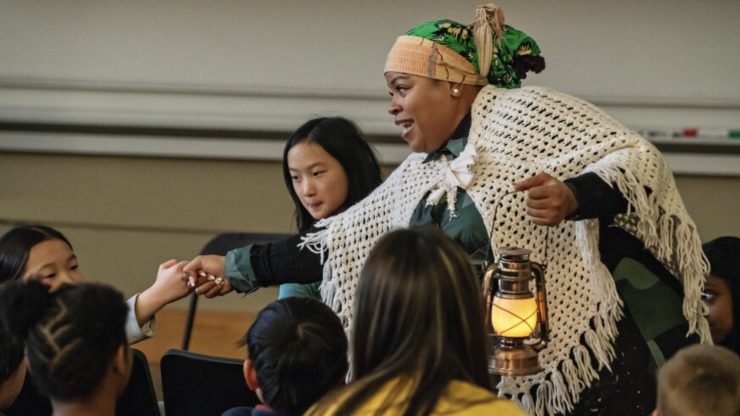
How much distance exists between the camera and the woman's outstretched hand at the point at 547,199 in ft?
5.40

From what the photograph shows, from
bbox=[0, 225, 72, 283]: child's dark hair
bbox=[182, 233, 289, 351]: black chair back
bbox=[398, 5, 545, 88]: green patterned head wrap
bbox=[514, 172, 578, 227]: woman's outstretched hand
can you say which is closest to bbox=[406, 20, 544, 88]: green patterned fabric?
bbox=[398, 5, 545, 88]: green patterned head wrap

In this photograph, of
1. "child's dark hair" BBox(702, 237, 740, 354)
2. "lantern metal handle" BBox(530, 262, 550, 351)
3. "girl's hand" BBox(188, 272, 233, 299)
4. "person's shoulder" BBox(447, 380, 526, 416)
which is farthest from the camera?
"child's dark hair" BBox(702, 237, 740, 354)

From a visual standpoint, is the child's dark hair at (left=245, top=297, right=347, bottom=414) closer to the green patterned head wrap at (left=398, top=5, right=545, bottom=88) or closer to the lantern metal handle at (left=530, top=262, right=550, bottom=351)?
the lantern metal handle at (left=530, top=262, right=550, bottom=351)

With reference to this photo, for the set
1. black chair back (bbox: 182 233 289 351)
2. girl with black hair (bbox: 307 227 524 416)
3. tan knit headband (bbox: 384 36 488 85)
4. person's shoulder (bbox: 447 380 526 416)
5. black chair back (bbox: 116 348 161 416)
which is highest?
tan knit headband (bbox: 384 36 488 85)

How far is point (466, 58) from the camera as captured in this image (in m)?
1.97

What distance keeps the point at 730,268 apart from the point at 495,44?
0.88 m

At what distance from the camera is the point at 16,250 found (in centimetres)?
238

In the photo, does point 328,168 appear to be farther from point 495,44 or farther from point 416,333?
point 416,333

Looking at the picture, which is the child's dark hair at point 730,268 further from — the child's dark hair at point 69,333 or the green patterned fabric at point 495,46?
the child's dark hair at point 69,333

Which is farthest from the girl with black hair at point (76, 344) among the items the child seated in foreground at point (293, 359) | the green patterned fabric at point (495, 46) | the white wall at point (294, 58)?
the white wall at point (294, 58)

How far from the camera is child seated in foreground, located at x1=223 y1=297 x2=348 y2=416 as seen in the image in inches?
63.3

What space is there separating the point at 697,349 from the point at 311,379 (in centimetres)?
60

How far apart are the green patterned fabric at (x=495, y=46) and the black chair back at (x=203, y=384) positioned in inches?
29.7

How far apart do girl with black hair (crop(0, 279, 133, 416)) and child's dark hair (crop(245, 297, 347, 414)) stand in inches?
9.0
